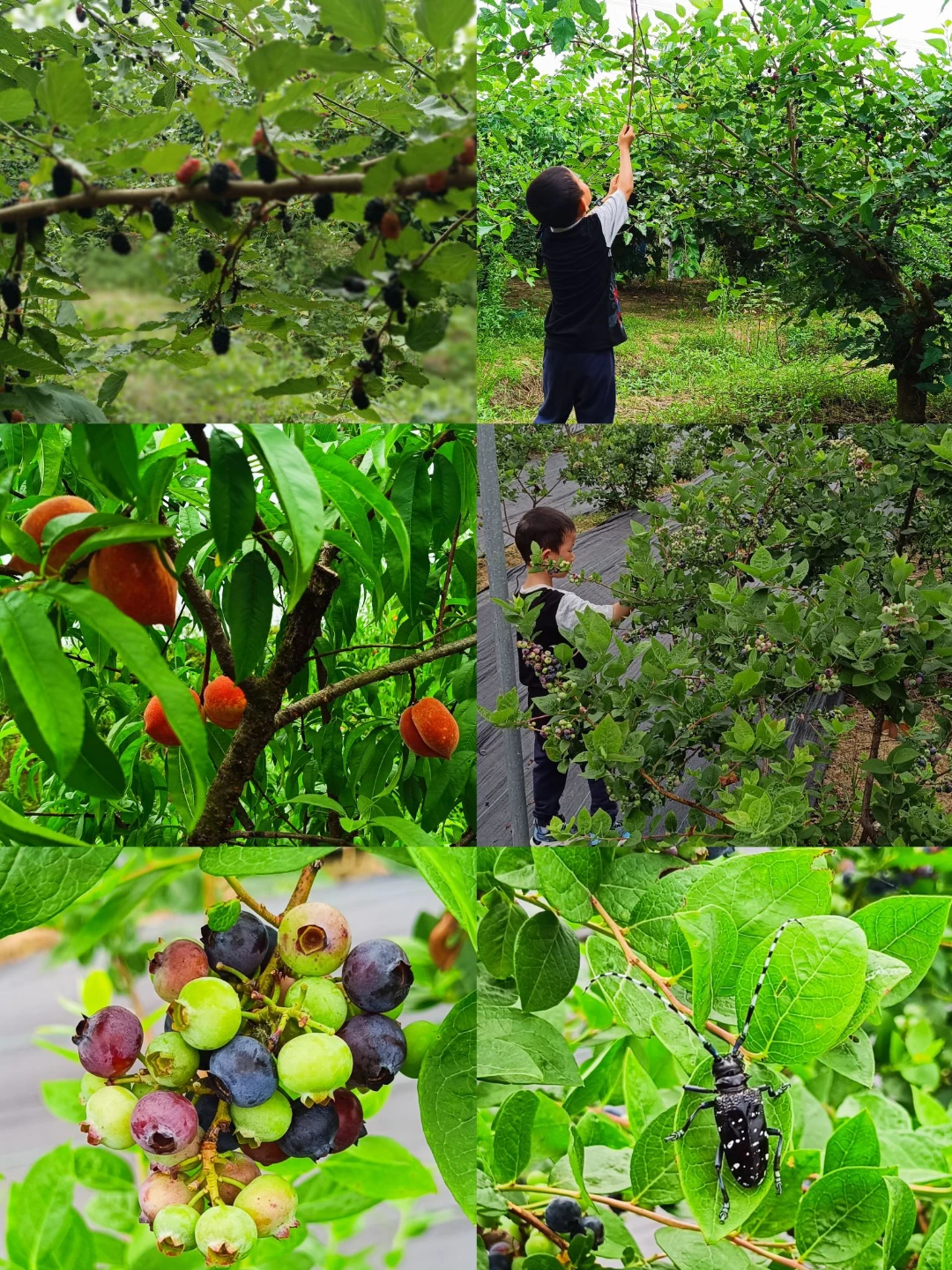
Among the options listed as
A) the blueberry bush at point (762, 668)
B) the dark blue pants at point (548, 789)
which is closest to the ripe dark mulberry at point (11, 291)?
the blueberry bush at point (762, 668)

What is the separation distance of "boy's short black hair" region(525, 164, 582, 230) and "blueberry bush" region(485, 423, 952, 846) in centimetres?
50

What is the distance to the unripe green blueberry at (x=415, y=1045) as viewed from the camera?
0.30 m

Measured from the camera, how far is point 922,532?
3.85 ft

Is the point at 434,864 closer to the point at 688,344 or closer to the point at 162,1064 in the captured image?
the point at 162,1064

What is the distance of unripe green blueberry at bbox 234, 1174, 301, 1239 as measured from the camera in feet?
→ 0.85

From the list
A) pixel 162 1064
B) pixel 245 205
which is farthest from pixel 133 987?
pixel 245 205

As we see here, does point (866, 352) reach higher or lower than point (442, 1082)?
higher

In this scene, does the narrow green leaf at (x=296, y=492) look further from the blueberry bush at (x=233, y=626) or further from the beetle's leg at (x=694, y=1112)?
the beetle's leg at (x=694, y=1112)

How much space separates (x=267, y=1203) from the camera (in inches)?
10.2

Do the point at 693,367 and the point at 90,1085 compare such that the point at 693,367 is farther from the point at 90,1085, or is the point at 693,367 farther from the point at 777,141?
the point at 90,1085

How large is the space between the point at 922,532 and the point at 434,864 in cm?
110

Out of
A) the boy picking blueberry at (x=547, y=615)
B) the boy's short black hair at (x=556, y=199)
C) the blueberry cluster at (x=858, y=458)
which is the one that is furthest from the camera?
the boy's short black hair at (x=556, y=199)

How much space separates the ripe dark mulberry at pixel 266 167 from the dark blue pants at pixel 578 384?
41.6 inches

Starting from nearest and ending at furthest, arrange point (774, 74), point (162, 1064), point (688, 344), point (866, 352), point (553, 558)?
point (162, 1064), point (553, 558), point (774, 74), point (866, 352), point (688, 344)
